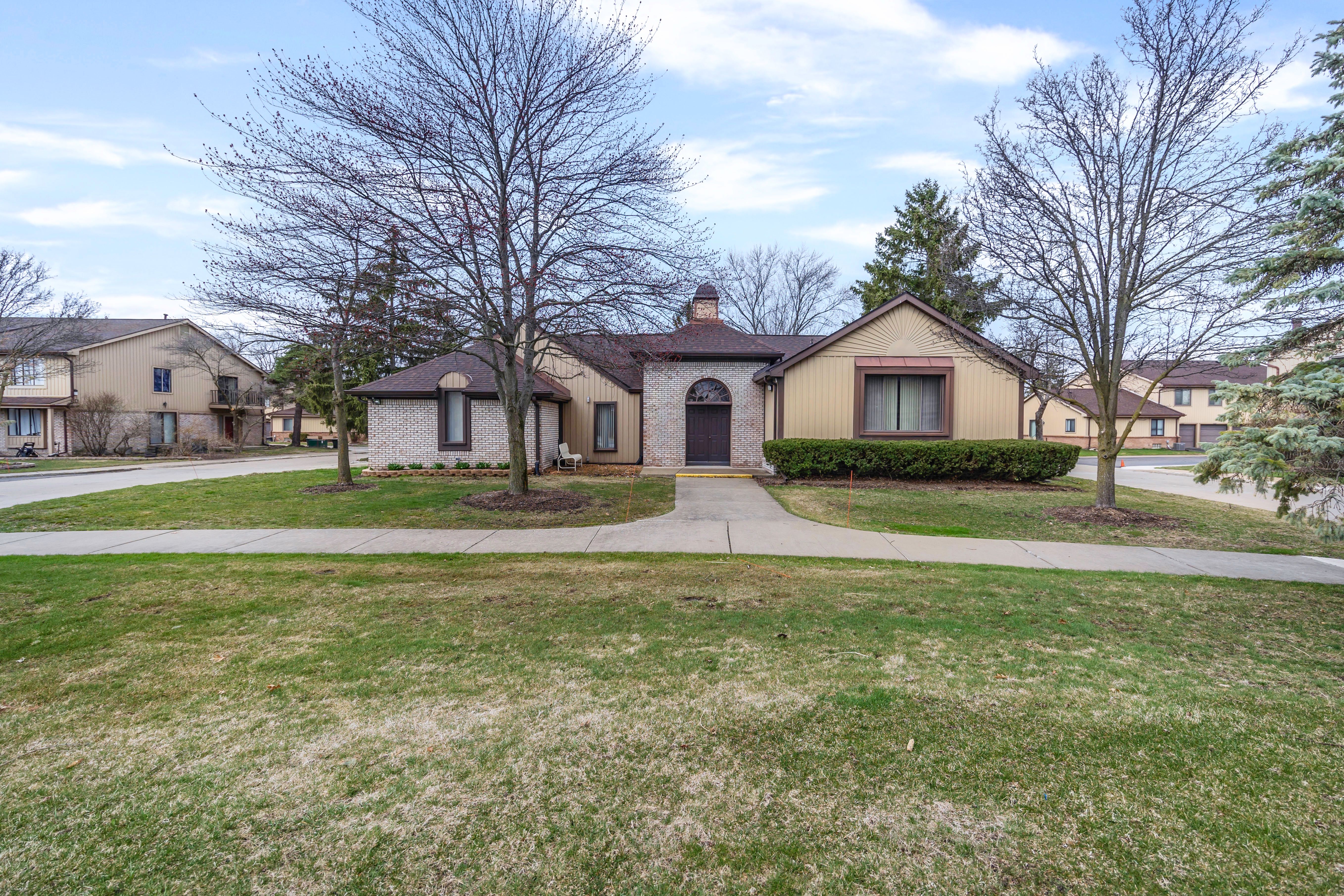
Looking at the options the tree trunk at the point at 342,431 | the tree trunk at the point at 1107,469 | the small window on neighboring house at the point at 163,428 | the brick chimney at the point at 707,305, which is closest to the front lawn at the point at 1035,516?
the tree trunk at the point at 1107,469

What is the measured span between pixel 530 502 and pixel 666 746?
9089 millimetres

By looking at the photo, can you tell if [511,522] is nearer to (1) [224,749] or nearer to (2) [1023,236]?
(1) [224,749]

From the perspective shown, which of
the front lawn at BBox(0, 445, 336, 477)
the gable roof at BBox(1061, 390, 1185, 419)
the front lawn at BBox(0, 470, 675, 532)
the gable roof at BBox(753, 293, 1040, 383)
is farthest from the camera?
the gable roof at BBox(1061, 390, 1185, 419)

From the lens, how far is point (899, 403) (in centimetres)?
1709

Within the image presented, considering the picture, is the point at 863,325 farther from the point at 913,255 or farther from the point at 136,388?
the point at 136,388

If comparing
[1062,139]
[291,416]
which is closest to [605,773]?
[1062,139]

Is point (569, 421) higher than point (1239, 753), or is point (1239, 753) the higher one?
point (569, 421)

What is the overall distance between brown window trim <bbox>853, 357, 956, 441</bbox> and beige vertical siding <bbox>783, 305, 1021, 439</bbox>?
94mm

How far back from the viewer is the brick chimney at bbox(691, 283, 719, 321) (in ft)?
66.8

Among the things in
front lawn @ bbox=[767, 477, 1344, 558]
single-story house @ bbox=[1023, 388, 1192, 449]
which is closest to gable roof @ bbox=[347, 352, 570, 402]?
front lawn @ bbox=[767, 477, 1344, 558]

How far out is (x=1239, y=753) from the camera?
302 cm

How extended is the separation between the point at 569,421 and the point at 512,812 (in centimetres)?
1885

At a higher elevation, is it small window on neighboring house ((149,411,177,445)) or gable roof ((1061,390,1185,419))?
gable roof ((1061,390,1185,419))

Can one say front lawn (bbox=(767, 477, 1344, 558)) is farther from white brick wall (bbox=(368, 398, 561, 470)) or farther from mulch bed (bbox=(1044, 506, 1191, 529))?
white brick wall (bbox=(368, 398, 561, 470))
